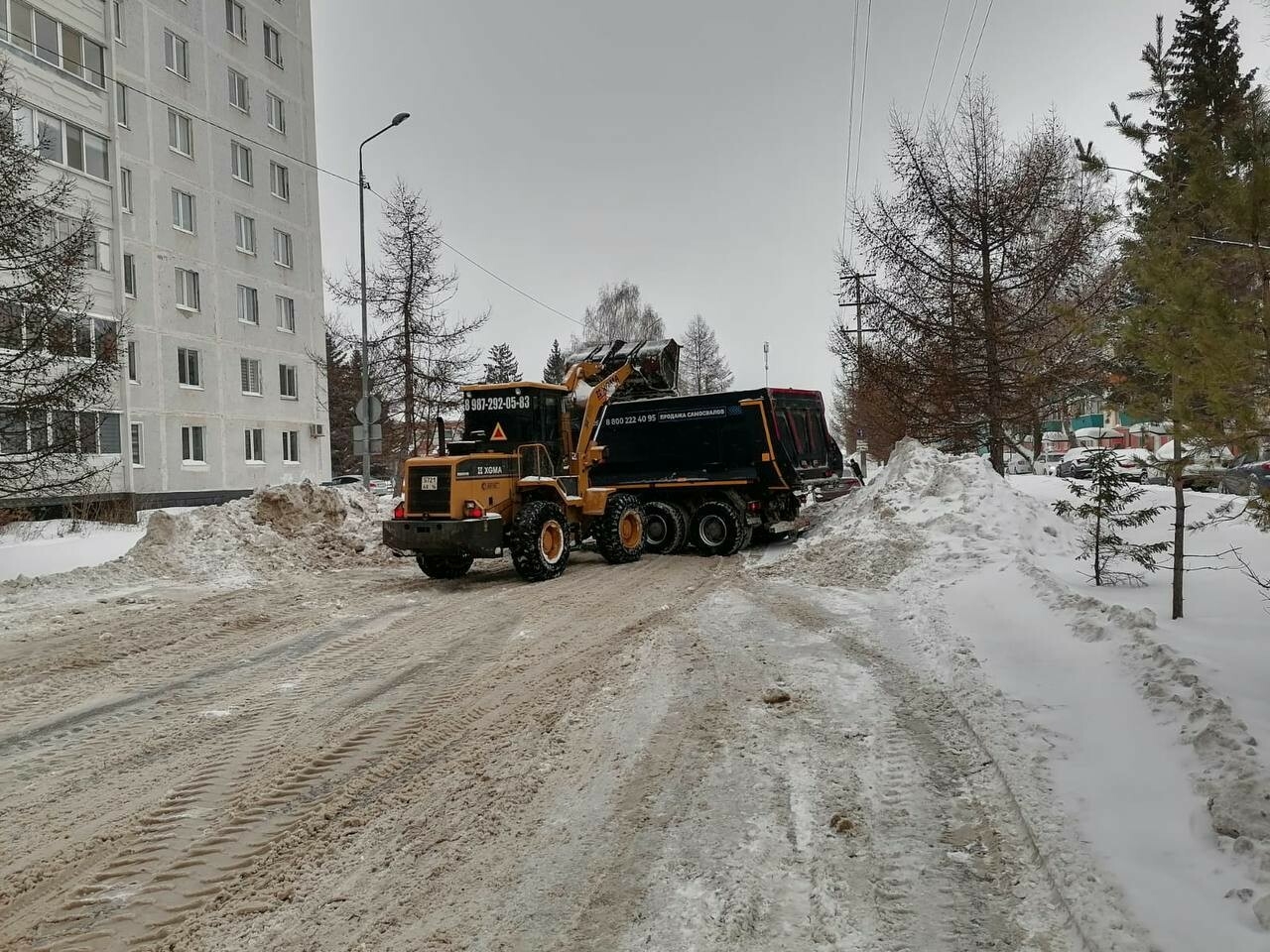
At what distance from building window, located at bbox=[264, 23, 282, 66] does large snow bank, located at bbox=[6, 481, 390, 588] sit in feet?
83.0

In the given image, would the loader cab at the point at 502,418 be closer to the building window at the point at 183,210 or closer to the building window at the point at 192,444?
the building window at the point at 192,444

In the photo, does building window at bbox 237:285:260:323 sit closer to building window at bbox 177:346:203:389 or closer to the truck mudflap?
building window at bbox 177:346:203:389

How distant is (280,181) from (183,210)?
212 inches

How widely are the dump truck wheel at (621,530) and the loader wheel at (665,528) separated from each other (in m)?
0.49

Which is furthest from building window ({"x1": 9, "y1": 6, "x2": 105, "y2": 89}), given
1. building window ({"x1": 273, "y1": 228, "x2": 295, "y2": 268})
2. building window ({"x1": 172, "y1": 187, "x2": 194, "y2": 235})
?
building window ({"x1": 273, "y1": 228, "x2": 295, "y2": 268})

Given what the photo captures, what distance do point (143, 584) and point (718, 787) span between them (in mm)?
10396

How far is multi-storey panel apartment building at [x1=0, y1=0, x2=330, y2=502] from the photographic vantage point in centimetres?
2495

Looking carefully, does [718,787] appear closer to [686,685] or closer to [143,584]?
[686,685]

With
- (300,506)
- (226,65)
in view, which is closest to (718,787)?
(300,506)

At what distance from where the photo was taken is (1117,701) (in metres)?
4.93

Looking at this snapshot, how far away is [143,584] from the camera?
38.5ft

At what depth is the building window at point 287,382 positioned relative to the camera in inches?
1288

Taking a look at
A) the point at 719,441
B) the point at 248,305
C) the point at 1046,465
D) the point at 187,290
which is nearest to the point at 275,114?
the point at 248,305

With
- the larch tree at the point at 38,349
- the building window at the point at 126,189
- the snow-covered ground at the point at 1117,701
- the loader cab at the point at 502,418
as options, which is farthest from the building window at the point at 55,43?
the snow-covered ground at the point at 1117,701
